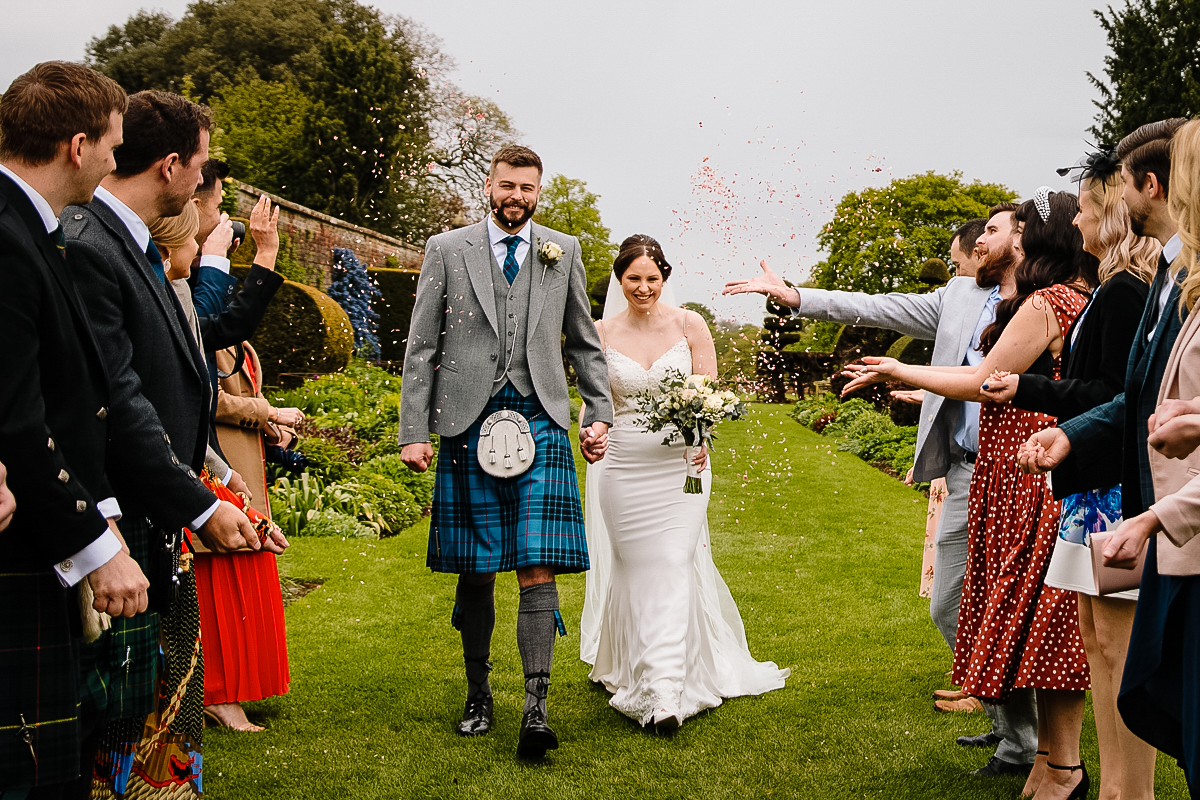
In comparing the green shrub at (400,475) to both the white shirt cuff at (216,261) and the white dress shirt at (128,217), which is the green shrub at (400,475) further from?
the white dress shirt at (128,217)

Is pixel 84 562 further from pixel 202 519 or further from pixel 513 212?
pixel 513 212

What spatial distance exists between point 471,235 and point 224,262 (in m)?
1.09

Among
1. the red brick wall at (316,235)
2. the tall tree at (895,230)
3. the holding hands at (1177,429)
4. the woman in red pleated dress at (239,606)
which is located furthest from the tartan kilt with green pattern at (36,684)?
the tall tree at (895,230)

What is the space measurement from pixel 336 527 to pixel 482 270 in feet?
15.9

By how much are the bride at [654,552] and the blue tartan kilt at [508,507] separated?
0.77 meters

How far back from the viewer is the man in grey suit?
4090mm

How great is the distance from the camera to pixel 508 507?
4.14 metres

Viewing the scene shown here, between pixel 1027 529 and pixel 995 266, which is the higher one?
pixel 995 266

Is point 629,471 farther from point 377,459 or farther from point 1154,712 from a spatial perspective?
point 377,459

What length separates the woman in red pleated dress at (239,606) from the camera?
4121 mm

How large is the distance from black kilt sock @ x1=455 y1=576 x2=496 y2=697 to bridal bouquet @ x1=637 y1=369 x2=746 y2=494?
1.23 metres

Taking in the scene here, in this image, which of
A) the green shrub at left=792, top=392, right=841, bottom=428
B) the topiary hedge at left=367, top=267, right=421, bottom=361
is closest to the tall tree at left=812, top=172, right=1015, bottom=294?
the green shrub at left=792, top=392, right=841, bottom=428

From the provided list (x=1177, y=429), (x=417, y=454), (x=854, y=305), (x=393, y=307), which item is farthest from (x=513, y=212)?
(x=393, y=307)

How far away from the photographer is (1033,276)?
3.54 m
